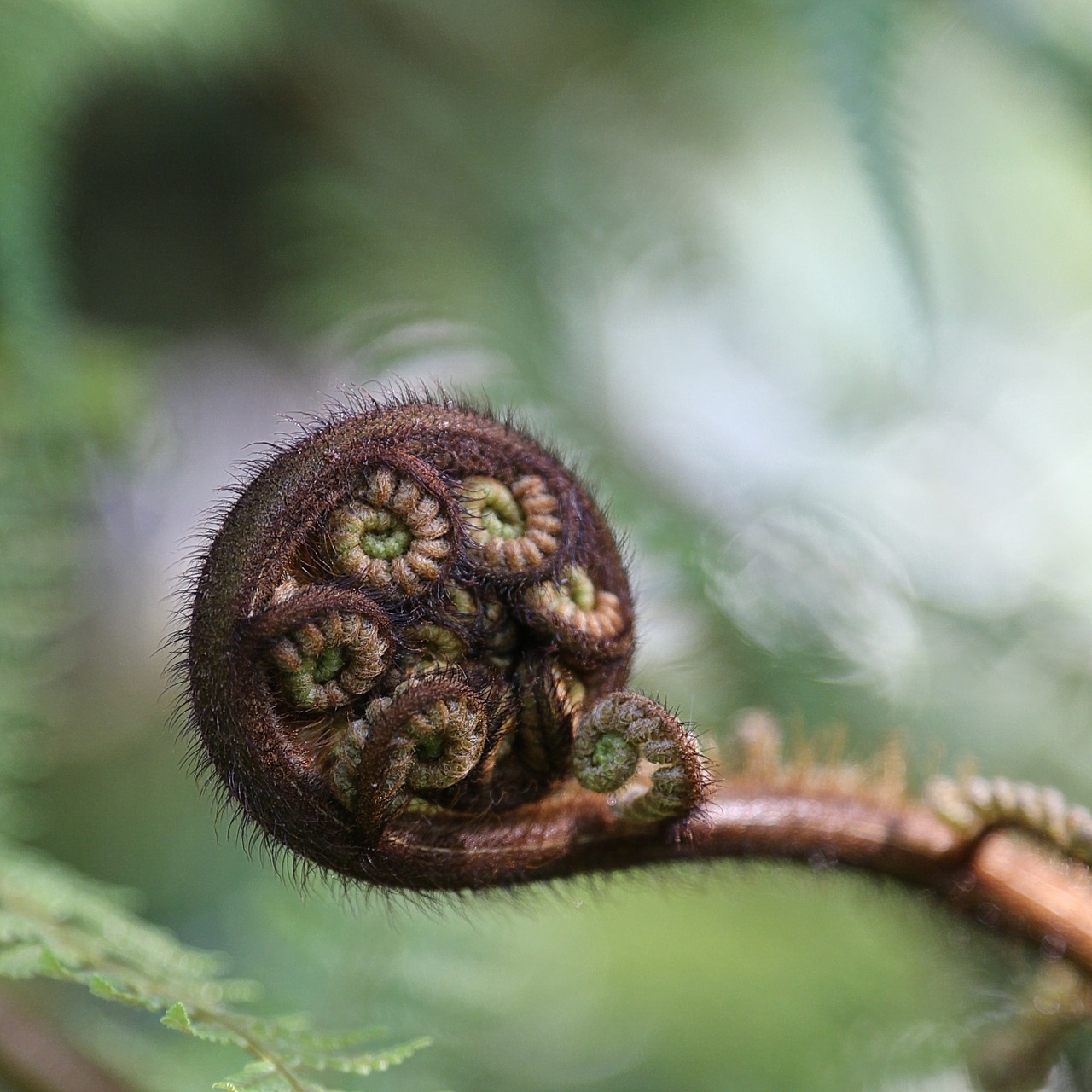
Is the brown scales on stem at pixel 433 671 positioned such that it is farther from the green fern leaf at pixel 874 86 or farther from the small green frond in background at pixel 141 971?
the green fern leaf at pixel 874 86

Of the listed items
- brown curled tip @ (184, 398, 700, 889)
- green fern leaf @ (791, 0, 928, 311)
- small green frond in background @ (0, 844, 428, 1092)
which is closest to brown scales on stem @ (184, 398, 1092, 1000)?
brown curled tip @ (184, 398, 700, 889)

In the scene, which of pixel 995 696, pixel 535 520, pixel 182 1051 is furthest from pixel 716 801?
pixel 995 696

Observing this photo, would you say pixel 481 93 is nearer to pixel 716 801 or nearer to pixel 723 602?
pixel 723 602

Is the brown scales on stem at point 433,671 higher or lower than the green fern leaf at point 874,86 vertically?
lower

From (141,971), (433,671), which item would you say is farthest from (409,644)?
(141,971)

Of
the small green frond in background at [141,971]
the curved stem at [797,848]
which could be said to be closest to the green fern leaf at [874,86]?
the curved stem at [797,848]

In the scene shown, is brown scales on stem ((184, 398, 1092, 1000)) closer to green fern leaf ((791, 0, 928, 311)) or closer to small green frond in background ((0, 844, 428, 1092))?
small green frond in background ((0, 844, 428, 1092))
